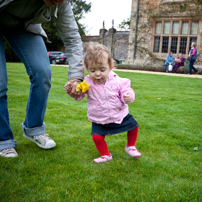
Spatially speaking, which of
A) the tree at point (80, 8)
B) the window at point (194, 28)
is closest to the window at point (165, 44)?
the window at point (194, 28)

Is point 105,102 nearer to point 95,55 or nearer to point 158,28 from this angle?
point 95,55

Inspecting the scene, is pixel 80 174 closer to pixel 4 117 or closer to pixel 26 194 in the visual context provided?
pixel 26 194

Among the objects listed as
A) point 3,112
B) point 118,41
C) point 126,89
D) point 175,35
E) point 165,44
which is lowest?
point 3,112

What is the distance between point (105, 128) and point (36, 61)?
91 cm

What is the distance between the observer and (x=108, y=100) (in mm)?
2188

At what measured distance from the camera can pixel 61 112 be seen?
3.90 meters

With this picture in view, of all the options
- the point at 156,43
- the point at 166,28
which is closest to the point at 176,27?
the point at 166,28

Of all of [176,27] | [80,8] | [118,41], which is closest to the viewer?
[176,27]

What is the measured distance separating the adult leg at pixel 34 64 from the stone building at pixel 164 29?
50.0 feet

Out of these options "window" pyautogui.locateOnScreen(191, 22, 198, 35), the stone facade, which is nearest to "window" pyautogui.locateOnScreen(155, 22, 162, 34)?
"window" pyautogui.locateOnScreen(191, 22, 198, 35)

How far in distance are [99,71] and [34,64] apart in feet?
2.03

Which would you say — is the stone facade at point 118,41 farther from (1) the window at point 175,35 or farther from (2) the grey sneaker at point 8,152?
(2) the grey sneaker at point 8,152

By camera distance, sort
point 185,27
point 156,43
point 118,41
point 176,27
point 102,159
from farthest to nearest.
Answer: point 118,41 < point 156,43 < point 176,27 < point 185,27 < point 102,159

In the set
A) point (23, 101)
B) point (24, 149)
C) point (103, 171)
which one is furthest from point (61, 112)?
point (103, 171)
